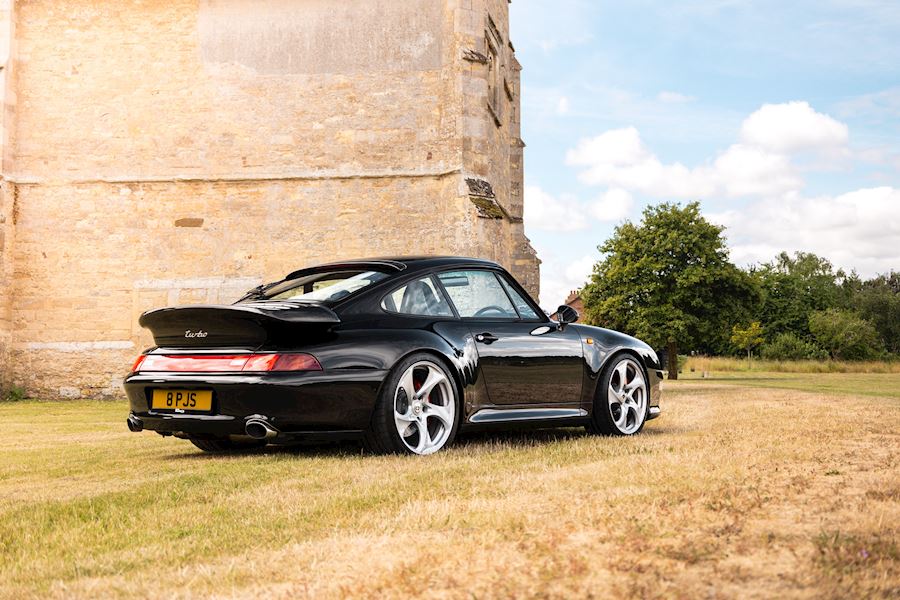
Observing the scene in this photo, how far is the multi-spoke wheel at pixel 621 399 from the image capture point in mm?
7516

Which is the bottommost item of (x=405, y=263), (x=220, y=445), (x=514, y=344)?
(x=220, y=445)

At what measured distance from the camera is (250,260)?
1911 centimetres

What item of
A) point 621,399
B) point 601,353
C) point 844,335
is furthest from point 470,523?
point 844,335

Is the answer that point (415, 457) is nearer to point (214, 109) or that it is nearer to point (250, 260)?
point (250, 260)

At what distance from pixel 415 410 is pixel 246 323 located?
1220 millimetres

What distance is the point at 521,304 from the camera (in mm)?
7371

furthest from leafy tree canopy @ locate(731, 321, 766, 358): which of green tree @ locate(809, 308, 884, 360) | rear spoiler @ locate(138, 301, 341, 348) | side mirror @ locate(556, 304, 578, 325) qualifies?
rear spoiler @ locate(138, 301, 341, 348)

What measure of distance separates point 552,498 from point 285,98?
1639 centimetres

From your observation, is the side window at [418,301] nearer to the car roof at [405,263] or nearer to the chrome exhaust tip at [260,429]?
the car roof at [405,263]

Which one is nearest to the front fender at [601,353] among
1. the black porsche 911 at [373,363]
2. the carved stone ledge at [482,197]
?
the black porsche 911 at [373,363]

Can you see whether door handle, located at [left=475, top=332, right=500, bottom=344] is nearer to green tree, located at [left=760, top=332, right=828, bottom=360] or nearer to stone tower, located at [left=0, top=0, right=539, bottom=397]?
stone tower, located at [left=0, top=0, right=539, bottom=397]

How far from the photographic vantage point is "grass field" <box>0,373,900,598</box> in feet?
9.26

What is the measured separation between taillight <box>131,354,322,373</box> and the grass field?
592 millimetres

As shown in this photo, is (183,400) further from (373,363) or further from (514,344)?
(514,344)
